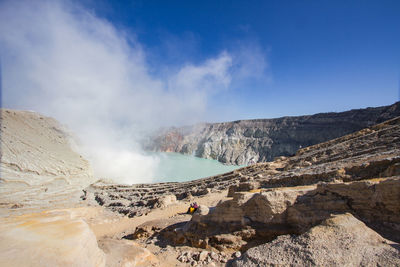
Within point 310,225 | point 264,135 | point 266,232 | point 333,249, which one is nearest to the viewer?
point 333,249

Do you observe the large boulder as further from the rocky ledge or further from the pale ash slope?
the pale ash slope

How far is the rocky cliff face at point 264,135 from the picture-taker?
161ft

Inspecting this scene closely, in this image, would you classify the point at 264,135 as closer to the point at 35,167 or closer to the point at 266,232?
the point at 35,167

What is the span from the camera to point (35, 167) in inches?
1075

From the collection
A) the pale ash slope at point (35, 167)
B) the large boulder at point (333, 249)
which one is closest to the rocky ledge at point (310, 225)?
the large boulder at point (333, 249)

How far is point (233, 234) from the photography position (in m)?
5.89

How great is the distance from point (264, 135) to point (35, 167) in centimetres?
6074

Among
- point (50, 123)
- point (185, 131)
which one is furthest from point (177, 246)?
point (185, 131)

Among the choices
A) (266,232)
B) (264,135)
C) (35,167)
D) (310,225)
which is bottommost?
(266,232)

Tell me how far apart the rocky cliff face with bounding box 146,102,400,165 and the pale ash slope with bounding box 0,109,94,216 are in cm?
4512

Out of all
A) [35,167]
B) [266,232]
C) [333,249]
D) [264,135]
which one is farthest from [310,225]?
[264,135]

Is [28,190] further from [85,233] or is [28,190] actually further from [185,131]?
[185,131]

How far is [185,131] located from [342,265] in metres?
85.7

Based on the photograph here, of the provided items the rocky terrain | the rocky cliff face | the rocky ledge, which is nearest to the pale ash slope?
the rocky terrain
